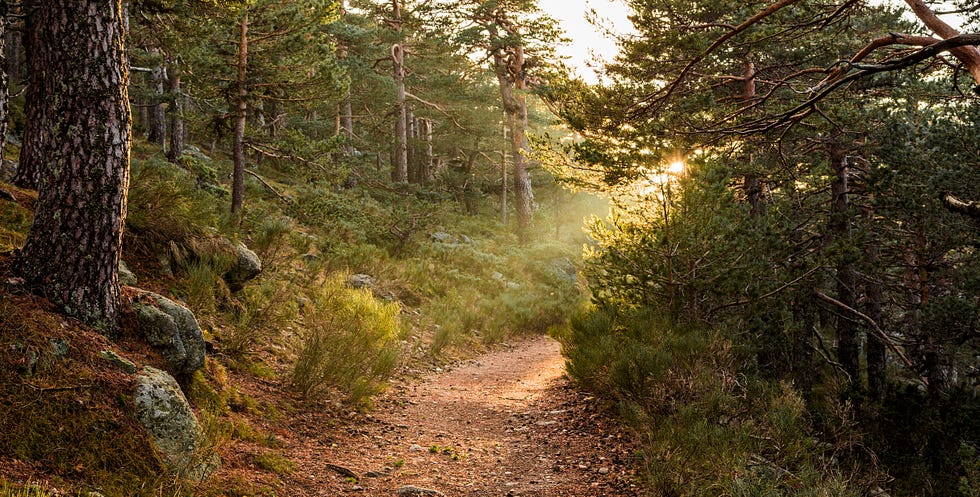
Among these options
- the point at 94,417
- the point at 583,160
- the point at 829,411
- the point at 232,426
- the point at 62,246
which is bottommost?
the point at 829,411

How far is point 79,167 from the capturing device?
3.82m

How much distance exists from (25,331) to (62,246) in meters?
0.70

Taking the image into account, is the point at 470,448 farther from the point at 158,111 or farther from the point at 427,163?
the point at 427,163

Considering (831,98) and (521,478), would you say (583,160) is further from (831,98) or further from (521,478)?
(521,478)

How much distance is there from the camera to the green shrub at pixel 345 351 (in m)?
6.16

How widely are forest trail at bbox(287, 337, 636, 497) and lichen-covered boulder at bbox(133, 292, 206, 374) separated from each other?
1199mm

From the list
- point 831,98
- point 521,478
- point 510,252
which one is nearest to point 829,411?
point 831,98

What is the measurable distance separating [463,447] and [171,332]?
3.13 meters

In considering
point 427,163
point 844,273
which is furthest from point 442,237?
point 427,163

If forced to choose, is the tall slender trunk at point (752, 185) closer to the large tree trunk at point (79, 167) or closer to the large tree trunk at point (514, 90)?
the large tree trunk at point (79, 167)

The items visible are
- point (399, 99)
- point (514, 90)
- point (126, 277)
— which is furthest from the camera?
point (399, 99)

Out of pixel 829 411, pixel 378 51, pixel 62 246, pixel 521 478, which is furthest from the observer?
pixel 378 51

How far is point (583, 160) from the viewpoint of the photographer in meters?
10.4

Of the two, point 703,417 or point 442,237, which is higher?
point 442,237
